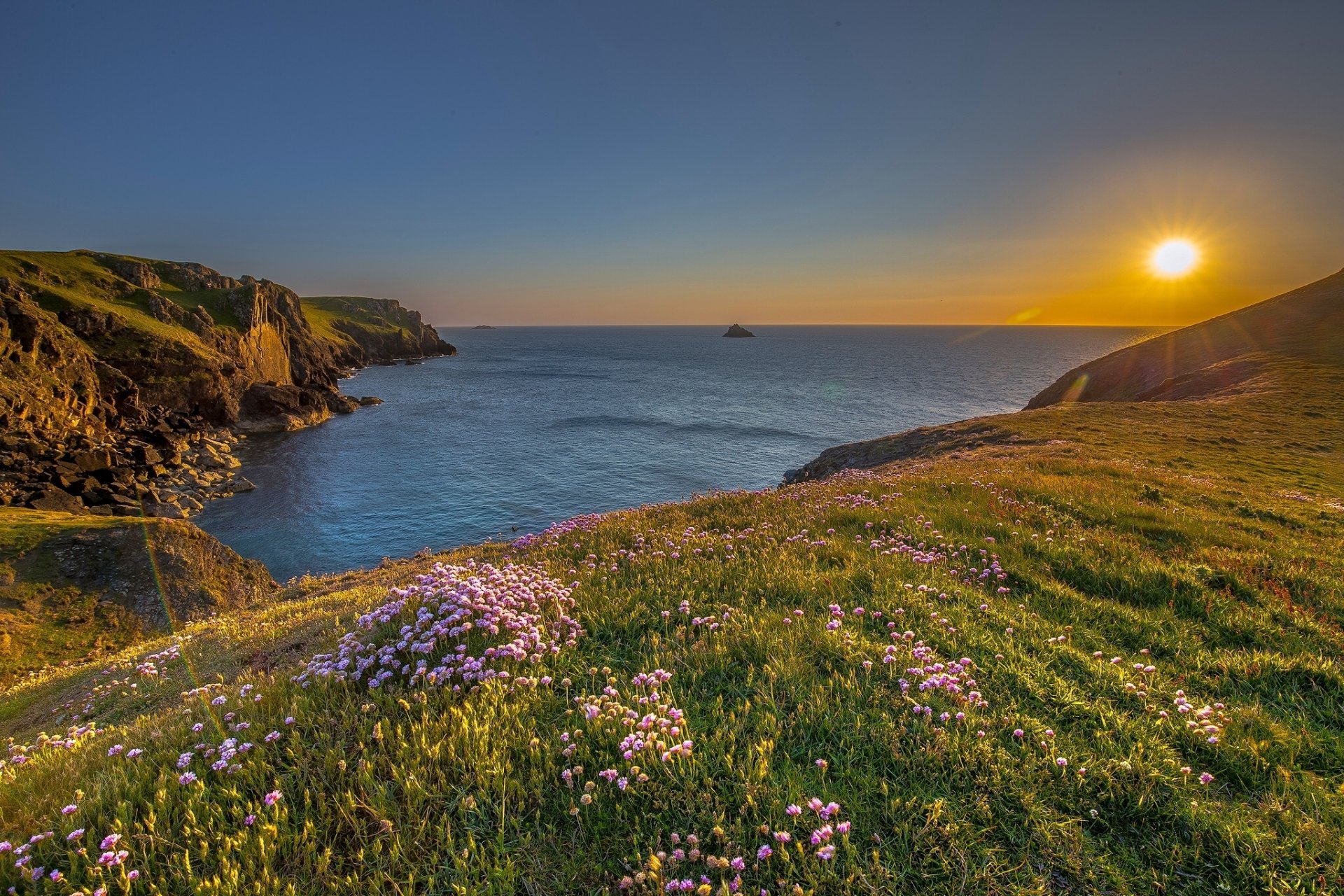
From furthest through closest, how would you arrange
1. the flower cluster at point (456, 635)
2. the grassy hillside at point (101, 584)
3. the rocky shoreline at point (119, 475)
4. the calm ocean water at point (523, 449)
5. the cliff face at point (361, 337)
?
the cliff face at point (361, 337)
the calm ocean water at point (523, 449)
the rocky shoreline at point (119, 475)
the grassy hillside at point (101, 584)
the flower cluster at point (456, 635)

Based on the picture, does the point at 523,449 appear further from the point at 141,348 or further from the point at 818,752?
the point at 818,752

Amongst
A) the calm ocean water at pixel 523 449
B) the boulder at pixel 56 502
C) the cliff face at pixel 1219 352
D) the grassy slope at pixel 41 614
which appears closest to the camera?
the grassy slope at pixel 41 614

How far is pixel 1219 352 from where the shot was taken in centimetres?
5219

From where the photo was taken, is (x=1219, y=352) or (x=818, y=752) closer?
(x=818, y=752)

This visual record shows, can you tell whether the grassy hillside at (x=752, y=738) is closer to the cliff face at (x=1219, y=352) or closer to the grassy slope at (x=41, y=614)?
the grassy slope at (x=41, y=614)

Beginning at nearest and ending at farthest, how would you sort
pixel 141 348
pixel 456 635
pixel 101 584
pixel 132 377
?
pixel 456 635, pixel 101 584, pixel 132 377, pixel 141 348

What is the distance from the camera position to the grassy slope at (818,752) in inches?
131

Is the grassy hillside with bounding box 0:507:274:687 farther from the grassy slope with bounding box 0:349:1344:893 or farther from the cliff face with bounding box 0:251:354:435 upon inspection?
the cliff face with bounding box 0:251:354:435

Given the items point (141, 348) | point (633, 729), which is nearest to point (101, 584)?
point (633, 729)

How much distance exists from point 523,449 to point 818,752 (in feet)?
188

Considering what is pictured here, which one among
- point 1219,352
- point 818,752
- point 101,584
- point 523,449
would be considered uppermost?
point 1219,352

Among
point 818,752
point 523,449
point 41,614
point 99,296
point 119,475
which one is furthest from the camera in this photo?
point 99,296

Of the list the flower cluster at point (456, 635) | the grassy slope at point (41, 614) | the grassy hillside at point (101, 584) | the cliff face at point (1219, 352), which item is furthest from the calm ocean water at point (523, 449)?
the flower cluster at point (456, 635)

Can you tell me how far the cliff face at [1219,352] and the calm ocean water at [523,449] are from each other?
22.1 meters
